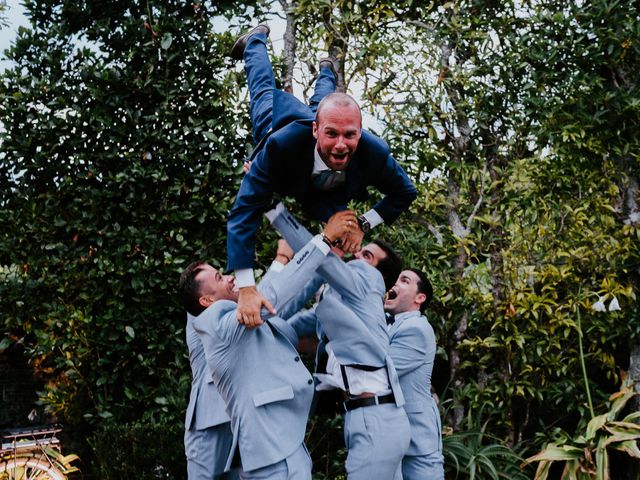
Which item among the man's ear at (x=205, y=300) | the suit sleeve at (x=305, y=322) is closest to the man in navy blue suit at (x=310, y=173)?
the suit sleeve at (x=305, y=322)

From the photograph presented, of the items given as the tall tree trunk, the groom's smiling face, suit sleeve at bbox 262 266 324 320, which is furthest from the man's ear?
the tall tree trunk

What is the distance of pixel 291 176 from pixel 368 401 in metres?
1.16

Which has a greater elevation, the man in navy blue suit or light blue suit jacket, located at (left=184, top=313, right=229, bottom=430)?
the man in navy blue suit

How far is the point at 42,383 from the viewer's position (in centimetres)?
678

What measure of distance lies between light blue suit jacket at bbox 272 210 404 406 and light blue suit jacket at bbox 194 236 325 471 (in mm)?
213

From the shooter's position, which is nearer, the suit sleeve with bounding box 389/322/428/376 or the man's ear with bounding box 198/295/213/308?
the man's ear with bounding box 198/295/213/308

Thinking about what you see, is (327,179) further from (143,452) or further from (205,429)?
(143,452)

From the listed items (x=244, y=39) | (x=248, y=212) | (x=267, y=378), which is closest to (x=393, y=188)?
(x=248, y=212)

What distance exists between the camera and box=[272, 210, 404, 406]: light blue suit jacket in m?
3.30

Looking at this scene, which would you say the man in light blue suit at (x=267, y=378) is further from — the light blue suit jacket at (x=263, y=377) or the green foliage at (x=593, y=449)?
the green foliage at (x=593, y=449)

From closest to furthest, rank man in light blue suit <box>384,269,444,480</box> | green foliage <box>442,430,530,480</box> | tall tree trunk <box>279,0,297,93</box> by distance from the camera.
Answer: man in light blue suit <box>384,269,444,480</box> < green foliage <box>442,430,530,480</box> < tall tree trunk <box>279,0,297,93</box>

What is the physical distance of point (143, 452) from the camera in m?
5.11

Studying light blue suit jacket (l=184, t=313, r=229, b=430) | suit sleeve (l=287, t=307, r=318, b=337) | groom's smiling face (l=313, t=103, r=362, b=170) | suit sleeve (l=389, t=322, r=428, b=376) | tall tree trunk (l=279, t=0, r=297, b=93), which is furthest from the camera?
tall tree trunk (l=279, t=0, r=297, b=93)

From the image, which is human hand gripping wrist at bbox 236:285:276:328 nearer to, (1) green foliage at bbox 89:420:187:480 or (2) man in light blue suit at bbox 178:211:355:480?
(2) man in light blue suit at bbox 178:211:355:480
